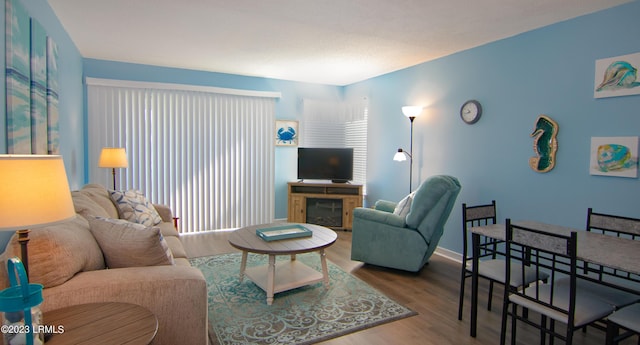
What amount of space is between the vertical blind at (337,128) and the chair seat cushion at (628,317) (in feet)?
13.7

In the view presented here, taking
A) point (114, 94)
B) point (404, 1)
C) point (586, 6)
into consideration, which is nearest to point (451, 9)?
point (404, 1)

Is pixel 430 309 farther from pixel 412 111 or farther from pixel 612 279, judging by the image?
pixel 412 111

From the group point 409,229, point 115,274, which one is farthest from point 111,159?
point 409,229

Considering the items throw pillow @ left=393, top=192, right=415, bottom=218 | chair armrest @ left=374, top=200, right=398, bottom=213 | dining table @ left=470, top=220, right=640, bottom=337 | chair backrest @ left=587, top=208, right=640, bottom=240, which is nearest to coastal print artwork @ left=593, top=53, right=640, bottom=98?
chair backrest @ left=587, top=208, right=640, bottom=240

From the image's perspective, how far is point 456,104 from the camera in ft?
13.8

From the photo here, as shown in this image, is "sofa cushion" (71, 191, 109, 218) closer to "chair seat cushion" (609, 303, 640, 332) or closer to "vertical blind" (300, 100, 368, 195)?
"chair seat cushion" (609, 303, 640, 332)

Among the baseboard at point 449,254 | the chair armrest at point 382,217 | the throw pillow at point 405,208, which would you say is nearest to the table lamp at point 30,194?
the chair armrest at point 382,217

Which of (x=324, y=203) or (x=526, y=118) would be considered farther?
(x=324, y=203)

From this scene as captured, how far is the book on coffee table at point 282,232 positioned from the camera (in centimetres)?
317

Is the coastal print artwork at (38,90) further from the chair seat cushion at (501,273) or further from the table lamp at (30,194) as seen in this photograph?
the chair seat cushion at (501,273)

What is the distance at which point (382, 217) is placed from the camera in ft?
12.5

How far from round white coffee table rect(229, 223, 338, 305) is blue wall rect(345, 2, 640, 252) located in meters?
1.84

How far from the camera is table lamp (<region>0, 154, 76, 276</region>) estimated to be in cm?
120

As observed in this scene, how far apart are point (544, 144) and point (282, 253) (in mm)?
2573
